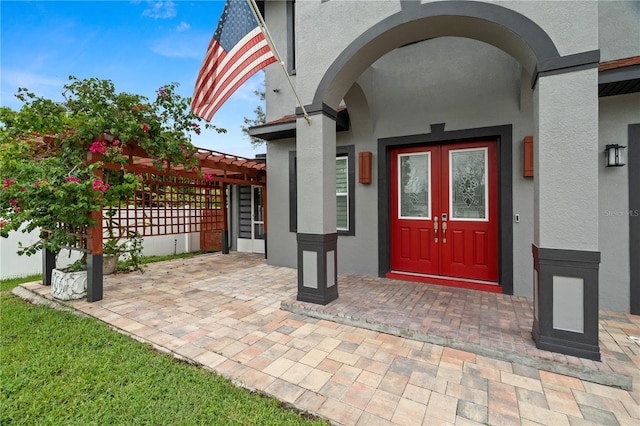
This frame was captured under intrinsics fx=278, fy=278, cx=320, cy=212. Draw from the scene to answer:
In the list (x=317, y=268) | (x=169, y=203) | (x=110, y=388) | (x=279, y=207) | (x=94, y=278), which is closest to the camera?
(x=110, y=388)

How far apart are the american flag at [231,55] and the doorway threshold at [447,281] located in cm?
406

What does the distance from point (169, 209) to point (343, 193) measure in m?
5.45

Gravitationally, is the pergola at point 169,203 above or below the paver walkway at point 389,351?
above

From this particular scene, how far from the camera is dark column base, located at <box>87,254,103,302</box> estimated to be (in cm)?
421

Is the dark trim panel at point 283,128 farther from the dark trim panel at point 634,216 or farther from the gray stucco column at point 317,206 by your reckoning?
the dark trim panel at point 634,216

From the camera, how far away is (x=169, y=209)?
8.12m

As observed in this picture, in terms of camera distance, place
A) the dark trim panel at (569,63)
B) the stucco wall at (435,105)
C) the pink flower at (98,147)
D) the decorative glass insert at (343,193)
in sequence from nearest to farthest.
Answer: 1. the dark trim panel at (569,63)
2. the pink flower at (98,147)
3. the stucco wall at (435,105)
4. the decorative glass insert at (343,193)

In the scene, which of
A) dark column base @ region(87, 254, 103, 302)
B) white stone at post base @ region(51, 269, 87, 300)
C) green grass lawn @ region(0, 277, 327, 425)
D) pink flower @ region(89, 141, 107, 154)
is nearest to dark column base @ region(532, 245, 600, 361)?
green grass lawn @ region(0, 277, 327, 425)

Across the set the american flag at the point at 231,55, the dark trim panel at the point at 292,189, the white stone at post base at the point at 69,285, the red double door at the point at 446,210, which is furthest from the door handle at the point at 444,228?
the white stone at post base at the point at 69,285

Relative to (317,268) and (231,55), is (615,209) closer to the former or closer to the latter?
(317,268)

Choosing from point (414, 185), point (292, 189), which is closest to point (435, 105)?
point (414, 185)

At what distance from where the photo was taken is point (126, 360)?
2.62 meters

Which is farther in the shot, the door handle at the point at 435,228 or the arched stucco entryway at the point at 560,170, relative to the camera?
the door handle at the point at 435,228

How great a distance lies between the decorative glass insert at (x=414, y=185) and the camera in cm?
505
